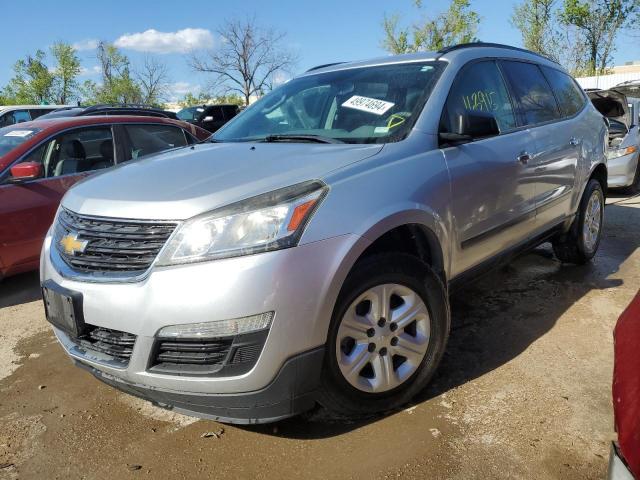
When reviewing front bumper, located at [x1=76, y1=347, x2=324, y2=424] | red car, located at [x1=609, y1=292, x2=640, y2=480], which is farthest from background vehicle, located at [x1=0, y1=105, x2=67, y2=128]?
red car, located at [x1=609, y1=292, x2=640, y2=480]

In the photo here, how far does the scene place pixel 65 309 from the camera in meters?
2.31

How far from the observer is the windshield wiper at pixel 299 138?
2809 mm

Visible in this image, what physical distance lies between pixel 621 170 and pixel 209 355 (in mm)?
7751

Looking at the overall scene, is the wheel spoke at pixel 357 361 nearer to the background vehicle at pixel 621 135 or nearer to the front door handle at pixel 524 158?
the front door handle at pixel 524 158

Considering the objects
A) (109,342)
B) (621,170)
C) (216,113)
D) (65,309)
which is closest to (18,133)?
(65,309)

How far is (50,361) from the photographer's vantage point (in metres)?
3.36

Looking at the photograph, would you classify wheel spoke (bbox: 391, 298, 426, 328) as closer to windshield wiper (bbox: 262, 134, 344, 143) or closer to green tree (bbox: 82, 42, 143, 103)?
windshield wiper (bbox: 262, 134, 344, 143)

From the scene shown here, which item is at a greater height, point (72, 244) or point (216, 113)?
point (216, 113)

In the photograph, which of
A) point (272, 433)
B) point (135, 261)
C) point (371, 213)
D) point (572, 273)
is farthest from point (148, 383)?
point (572, 273)

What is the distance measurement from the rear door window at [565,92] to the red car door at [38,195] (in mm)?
4245

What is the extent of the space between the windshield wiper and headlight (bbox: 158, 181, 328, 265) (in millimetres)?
827

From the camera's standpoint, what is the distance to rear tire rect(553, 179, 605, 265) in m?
4.54

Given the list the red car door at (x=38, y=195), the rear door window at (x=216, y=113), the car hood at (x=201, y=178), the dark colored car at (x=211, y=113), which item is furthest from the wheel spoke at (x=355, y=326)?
the rear door window at (x=216, y=113)

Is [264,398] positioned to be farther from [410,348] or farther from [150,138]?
[150,138]
